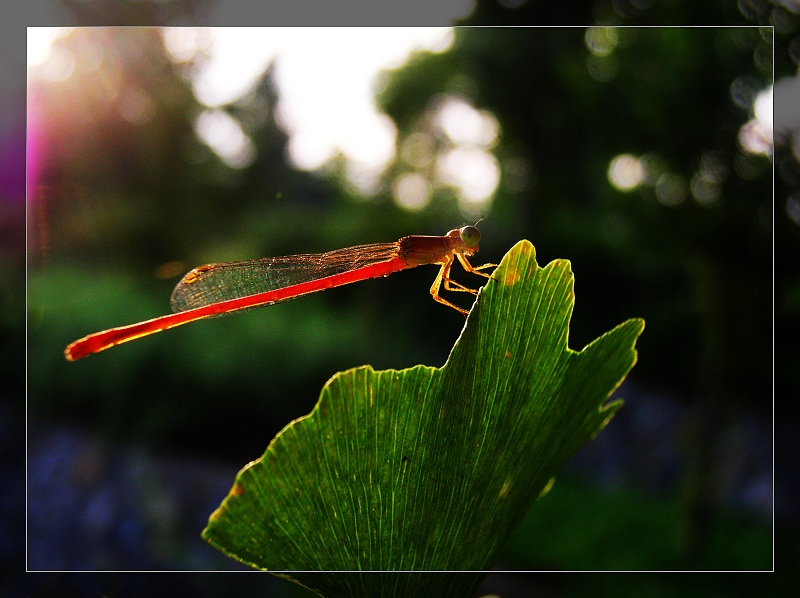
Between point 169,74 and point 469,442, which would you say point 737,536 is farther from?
point 169,74

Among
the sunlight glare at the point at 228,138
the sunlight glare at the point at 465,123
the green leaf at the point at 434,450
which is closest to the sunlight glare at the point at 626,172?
the sunlight glare at the point at 465,123

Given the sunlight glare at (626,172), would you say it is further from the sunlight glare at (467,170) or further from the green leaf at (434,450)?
the green leaf at (434,450)

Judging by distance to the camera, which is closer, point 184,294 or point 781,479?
point 184,294

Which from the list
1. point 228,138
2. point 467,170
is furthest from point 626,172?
point 228,138

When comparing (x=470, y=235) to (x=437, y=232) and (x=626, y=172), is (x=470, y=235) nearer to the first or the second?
(x=437, y=232)

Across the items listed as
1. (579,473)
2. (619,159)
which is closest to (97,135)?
(619,159)

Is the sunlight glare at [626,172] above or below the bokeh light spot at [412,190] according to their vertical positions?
above
